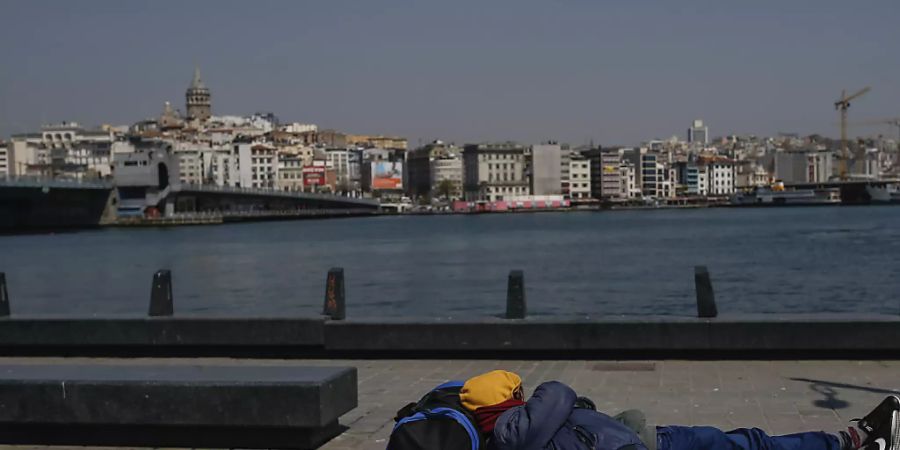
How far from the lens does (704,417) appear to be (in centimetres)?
789

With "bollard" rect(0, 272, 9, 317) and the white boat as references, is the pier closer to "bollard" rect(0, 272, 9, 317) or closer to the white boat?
"bollard" rect(0, 272, 9, 317)

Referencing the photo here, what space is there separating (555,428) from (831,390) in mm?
4674

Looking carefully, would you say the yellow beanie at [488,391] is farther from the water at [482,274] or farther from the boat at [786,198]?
the boat at [786,198]

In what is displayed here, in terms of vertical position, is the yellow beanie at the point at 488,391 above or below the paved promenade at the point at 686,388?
above

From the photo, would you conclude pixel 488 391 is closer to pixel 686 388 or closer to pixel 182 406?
pixel 182 406

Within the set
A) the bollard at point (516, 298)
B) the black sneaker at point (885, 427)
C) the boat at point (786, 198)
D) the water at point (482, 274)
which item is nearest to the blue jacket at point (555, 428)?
the black sneaker at point (885, 427)

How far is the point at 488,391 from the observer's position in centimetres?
507

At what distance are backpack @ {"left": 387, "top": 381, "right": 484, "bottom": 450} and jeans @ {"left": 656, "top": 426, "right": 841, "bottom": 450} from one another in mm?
902

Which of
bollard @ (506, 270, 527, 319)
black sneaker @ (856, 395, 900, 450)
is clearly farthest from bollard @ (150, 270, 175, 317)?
black sneaker @ (856, 395, 900, 450)

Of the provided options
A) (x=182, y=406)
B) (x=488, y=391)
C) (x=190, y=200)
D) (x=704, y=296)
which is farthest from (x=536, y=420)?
(x=190, y=200)

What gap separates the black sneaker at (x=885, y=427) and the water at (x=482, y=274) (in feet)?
62.9

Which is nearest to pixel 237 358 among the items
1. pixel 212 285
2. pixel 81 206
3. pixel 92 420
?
pixel 92 420

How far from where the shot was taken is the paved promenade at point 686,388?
7.82 metres

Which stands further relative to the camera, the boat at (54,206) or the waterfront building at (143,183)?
the waterfront building at (143,183)
